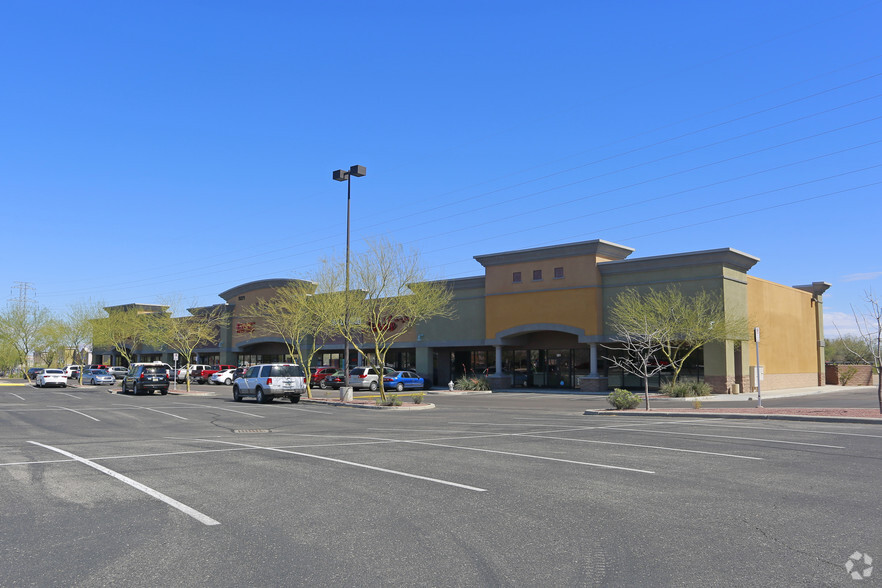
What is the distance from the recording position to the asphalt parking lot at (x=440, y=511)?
18.1 feet

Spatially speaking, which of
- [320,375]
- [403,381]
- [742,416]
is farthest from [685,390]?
[320,375]

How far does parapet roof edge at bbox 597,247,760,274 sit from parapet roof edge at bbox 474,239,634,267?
43.0 inches

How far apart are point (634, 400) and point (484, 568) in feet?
69.8

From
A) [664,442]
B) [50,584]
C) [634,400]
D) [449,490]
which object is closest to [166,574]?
[50,584]

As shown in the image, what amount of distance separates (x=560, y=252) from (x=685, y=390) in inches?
513

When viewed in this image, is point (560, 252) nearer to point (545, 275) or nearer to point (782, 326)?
point (545, 275)

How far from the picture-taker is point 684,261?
126 feet

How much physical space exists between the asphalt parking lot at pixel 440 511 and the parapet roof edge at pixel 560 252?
1079 inches

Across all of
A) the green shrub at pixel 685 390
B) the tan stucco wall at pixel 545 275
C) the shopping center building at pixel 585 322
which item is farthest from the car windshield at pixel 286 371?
the green shrub at pixel 685 390

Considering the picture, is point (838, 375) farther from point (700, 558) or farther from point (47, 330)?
point (47, 330)

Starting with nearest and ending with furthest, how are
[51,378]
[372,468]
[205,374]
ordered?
[372,468] < [51,378] < [205,374]

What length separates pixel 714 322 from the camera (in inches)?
1409

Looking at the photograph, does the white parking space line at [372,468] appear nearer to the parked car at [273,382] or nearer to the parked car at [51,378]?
the parked car at [273,382]

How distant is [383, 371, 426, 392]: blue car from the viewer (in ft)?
147
